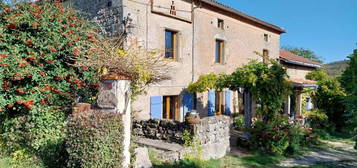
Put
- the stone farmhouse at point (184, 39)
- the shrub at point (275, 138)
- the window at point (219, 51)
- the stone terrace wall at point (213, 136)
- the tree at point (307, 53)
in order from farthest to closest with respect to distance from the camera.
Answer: the tree at point (307, 53), the window at point (219, 51), the stone farmhouse at point (184, 39), the shrub at point (275, 138), the stone terrace wall at point (213, 136)

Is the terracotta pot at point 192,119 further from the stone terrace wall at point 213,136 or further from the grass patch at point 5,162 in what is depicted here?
the grass patch at point 5,162

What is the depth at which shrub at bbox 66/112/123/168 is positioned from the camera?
3.92 metres

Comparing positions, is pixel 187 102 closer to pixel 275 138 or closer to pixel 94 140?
pixel 275 138

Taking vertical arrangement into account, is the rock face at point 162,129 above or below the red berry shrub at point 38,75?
below

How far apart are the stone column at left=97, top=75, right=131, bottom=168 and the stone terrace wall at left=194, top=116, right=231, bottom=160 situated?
250 centimetres

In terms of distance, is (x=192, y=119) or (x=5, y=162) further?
(x=192, y=119)

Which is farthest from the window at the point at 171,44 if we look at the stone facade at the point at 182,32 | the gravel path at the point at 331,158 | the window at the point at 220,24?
the gravel path at the point at 331,158

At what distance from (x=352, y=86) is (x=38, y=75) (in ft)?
20.9

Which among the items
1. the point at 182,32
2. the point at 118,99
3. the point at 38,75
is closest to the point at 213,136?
the point at 118,99

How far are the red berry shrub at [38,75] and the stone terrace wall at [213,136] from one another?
10.8 ft

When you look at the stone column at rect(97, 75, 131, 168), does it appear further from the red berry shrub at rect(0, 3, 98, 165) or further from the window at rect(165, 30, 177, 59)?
the window at rect(165, 30, 177, 59)

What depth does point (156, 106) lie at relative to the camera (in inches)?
352

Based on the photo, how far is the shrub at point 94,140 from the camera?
392 cm

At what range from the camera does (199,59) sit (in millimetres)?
10945
